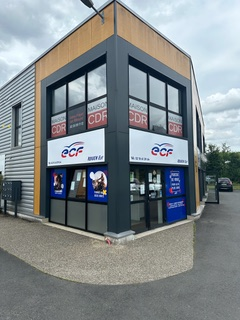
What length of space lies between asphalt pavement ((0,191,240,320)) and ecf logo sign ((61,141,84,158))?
3713 mm

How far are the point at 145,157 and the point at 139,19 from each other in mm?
4429

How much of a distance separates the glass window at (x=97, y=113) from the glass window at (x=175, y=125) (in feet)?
10.1

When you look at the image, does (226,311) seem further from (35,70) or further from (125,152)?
(35,70)

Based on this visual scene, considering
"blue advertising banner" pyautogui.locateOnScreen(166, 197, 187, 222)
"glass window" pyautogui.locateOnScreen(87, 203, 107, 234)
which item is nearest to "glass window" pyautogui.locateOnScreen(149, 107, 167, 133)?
"blue advertising banner" pyautogui.locateOnScreen(166, 197, 187, 222)

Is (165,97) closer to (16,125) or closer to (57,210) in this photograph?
(57,210)

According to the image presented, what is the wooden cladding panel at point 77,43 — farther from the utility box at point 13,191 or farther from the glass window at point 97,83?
the utility box at point 13,191

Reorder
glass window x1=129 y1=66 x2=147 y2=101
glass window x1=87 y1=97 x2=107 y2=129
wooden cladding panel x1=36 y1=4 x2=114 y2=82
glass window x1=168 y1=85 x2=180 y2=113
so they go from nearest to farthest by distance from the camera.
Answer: wooden cladding panel x1=36 y1=4 x2=114 y2=82 → glass window x1=87 y1=97 x2=107 y2=129 → glass window x1=129 y1=66 x2=147 y2=101 → glass window x1=168 y1=85 x2=180 y2=113

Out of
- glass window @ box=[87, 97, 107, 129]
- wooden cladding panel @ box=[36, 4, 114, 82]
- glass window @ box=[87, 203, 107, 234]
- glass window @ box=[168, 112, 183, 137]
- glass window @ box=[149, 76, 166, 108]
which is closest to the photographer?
glass window @ box=[87, 203, 107, 234]

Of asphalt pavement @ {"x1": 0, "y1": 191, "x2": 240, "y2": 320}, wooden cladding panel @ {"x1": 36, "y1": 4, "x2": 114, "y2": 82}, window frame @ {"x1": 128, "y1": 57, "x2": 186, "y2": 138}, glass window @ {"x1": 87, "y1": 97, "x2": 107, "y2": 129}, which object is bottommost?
asphalt pavement @ {"x1": 0, "y1": 191, "x2": 240, "y2": 320}

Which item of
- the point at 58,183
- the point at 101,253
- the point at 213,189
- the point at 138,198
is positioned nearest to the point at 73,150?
the point at 58,183

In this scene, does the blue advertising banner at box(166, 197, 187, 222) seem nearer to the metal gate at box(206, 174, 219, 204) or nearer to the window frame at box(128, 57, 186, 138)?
the window frame at box(128, 57, 186, 138)

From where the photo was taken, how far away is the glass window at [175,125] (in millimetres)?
8919

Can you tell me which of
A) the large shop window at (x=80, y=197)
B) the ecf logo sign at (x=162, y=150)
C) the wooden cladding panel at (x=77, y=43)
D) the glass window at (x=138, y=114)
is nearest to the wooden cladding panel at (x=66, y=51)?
the wooden cladding panel at (x=77, y=43)

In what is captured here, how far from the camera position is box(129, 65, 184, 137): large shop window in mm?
7320
